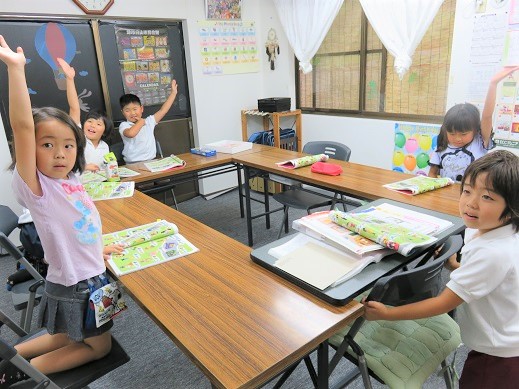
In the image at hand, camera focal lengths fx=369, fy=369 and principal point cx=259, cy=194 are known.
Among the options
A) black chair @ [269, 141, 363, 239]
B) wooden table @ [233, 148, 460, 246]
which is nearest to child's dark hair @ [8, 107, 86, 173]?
wooden table @ [233, 148, 460, 246]

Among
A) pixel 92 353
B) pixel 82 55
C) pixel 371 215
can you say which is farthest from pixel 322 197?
pixel 82 55

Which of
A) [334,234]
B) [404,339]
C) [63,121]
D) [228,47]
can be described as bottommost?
[404,339]

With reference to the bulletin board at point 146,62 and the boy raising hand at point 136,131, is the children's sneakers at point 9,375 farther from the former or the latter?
the bulletin board at point 146,62

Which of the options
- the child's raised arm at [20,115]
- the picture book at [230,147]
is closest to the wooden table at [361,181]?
the picture book at [230,147]

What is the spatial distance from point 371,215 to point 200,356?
958 millimetres

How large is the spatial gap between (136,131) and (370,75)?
2.42 m

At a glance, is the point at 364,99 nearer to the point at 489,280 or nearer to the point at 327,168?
the point at 327,168

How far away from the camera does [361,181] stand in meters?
2.27

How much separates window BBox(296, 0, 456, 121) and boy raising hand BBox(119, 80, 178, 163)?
1791 mm

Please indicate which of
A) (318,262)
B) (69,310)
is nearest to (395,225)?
(318,262)

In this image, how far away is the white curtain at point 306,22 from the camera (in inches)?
151

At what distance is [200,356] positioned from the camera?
0.91 metres

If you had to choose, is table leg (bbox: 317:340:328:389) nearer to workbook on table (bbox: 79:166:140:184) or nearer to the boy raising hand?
workbook on table (bbox: 79:166:140:184)

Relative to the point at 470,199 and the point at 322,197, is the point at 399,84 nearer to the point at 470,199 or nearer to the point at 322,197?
the point at 322,197
